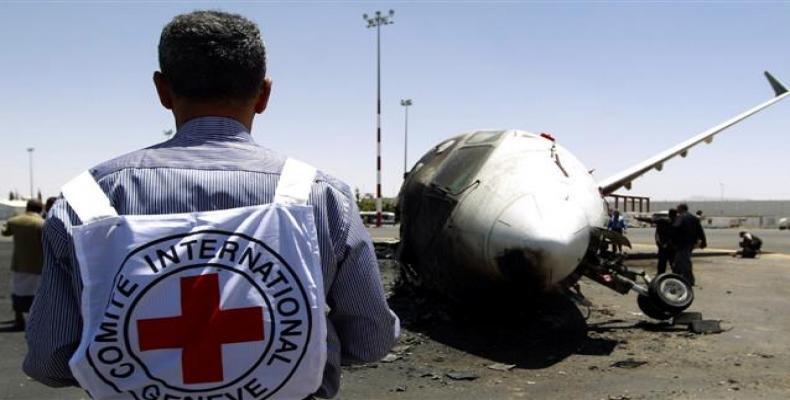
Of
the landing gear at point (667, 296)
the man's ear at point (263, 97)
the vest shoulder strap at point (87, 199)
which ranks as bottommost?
the landing gear at point (667, 296)

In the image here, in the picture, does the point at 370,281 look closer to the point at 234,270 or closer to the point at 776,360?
the point at 234,270

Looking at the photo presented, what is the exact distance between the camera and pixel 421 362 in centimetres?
712

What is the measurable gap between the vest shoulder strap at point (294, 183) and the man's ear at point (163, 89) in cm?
40

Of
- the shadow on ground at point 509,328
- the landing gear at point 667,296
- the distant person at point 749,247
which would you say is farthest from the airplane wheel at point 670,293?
the distant person at point 749,247

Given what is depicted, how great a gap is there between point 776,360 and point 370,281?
6646mm

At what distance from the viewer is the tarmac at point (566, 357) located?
19.8 feet

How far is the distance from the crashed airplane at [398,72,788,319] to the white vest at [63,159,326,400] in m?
5.52

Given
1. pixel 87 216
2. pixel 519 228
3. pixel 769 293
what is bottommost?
pixel 769 293

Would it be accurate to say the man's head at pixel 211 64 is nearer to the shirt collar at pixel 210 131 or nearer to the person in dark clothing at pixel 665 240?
the shirt collar at pixel 210 131

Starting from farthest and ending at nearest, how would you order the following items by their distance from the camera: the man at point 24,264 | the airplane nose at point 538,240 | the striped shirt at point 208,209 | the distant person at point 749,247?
1. the distant person at point 749,247
2. the man at point 24,264
3. the airplane nose at point 538,240
4. the striped shirt at point 208,209

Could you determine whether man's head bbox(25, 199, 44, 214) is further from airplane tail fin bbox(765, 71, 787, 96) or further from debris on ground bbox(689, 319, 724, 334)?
airplane tail fin bbox(765, 71, 787, 96)

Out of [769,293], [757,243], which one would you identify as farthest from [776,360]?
[757,243]

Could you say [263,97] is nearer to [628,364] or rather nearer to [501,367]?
[501,367]

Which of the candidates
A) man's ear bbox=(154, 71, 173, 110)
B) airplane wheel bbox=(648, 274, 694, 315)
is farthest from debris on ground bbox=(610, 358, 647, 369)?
man's ear bbox=(154, 71, 173, 110)
